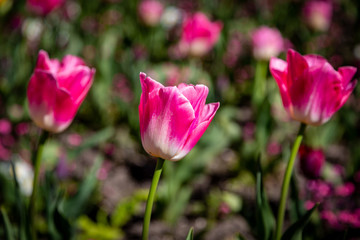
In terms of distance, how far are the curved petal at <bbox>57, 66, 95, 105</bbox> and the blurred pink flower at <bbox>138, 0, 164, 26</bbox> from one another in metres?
1.99

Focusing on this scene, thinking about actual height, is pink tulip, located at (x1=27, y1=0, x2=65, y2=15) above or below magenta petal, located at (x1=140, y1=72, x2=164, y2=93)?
below

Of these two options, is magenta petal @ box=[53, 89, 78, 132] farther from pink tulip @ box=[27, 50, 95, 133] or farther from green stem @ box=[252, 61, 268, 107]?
green stem @ box=[252, 61, 268, 107]

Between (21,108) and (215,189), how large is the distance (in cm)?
103

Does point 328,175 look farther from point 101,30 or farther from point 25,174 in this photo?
point 101,30

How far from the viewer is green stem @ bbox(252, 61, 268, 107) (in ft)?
6.57

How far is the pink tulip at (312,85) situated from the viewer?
0.73 m

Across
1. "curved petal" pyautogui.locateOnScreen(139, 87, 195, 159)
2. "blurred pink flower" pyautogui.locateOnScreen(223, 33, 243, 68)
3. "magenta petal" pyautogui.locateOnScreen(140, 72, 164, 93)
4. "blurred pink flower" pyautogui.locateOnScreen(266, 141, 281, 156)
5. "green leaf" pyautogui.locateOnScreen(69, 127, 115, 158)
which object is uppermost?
"magenta petal" pyautogui.locateOnScreen(140, 72, 164, 93)

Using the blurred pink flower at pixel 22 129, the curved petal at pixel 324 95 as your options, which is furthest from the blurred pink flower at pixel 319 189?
the blurred pink flower at pixel 22 129

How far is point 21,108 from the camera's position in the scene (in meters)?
1.91

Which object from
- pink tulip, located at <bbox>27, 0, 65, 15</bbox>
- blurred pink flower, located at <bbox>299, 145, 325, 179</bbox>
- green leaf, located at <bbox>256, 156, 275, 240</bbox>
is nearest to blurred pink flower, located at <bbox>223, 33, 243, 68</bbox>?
pink tulip, located at <bbox>27, 0, 65, 15</bbox>

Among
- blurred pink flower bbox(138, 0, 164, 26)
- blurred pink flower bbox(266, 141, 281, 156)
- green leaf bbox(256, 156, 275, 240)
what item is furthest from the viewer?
blurred pink flower bbox(138, 0, 164, 26)

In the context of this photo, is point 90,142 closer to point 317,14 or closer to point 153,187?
point 153,187

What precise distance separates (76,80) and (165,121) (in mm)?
274

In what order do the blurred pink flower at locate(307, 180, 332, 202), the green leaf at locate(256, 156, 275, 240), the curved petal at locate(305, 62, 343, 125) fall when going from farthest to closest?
the blurred pink flower at locate(307, 180, 332, 202) < the green leaf at locate(256, 156, 275, 240) < the curved petal at locate(305, 62, 343, 125)
